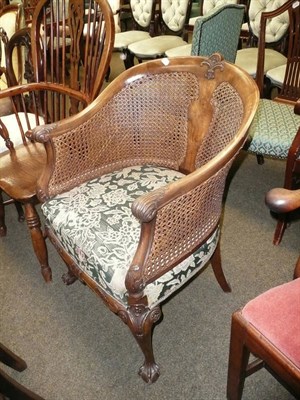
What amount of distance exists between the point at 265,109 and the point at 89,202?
1109mm

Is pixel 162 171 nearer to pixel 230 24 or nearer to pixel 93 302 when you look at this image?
pixel 93 302

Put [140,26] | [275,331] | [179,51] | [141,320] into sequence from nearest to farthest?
[275,331], [141,320], [179,51], [140,26]

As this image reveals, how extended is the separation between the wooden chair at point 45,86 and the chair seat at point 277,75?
1.29 metres

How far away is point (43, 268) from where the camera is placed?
1.59 meters

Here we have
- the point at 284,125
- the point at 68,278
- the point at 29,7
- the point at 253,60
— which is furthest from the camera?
the point at 29,7

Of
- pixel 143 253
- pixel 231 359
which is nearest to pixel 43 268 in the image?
pixel 143 253

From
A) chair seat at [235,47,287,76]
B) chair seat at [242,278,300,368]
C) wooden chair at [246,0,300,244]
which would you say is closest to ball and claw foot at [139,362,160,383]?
chair seat at [242,278,300,368]

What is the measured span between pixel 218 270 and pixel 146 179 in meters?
0.48

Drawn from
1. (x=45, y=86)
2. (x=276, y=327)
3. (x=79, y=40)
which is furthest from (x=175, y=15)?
(x=276, y=327)

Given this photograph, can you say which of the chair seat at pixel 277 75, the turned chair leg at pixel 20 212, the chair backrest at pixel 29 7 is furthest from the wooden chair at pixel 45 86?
the chair backrest at pixel 29 7

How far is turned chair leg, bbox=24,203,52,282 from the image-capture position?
1.41m

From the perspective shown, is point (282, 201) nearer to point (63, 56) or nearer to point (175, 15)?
point (63, 56)

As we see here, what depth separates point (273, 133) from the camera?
65.7 inches

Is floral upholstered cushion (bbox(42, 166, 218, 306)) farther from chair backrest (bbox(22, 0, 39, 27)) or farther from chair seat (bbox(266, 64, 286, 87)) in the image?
chair backrest (bbox(22, 0, 39, 27))
